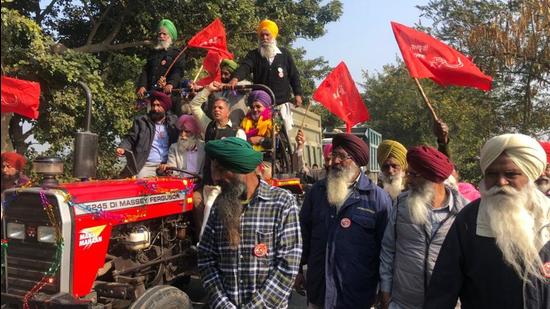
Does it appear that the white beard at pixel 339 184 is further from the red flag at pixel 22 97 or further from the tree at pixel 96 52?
the tree at pixel 96 52

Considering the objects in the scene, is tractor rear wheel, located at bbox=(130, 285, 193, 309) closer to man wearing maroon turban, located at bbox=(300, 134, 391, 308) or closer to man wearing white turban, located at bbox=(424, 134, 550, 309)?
man wearing maroon turban, located at bbox=(300, 134, 391, 308)

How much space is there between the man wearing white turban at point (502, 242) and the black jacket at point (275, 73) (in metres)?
4.35

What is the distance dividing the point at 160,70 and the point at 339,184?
3871 mm

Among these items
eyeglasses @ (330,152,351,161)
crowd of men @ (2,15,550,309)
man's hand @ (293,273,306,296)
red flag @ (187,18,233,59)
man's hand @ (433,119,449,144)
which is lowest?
man's hand @ (293,273,306,296)

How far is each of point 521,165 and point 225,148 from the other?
1.35 meters

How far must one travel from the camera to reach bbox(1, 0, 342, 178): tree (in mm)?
8953

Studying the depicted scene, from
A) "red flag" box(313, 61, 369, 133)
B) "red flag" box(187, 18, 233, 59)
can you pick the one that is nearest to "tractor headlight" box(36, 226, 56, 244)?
"red flag" box(313, 61, 369, 133)

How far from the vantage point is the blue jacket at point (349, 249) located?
3160 millimetres

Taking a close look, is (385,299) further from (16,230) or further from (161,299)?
(16,230)

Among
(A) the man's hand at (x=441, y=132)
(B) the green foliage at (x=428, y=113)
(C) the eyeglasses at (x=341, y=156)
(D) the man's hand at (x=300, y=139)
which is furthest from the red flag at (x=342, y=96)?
(B) the green foliage at (x=428, y=113)

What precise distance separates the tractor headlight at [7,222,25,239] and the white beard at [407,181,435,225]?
2.76m

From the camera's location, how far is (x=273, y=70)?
6547mm

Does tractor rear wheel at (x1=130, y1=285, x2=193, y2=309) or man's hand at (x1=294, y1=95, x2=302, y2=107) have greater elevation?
man's hand at (x1=294, y1=95, x2=302, y2=107)

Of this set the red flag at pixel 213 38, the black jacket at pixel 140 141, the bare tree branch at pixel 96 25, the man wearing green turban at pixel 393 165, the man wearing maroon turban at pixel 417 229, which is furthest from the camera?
the bare tree branch at pixel 96 25
